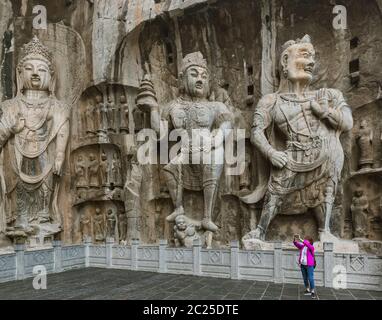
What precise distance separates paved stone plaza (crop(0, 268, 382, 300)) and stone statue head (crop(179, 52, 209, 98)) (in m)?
4.80

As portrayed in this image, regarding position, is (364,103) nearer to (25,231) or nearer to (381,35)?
(381,35)

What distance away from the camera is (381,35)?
8742mm

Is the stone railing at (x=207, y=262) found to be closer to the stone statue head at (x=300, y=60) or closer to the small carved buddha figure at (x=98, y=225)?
the small carved buddha figure at (x=98, y=225)

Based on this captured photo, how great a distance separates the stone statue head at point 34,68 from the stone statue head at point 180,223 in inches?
223

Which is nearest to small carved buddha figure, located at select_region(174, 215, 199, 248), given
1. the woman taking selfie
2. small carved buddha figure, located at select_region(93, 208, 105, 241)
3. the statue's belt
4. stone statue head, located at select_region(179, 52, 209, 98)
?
the statue's belt

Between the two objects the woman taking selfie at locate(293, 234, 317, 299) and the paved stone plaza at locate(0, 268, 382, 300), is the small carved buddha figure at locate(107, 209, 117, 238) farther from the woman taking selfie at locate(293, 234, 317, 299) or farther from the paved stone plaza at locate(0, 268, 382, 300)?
the woman taking selfie at locate(293, 234, 317, 299)

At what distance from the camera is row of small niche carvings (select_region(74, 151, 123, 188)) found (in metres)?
10.8

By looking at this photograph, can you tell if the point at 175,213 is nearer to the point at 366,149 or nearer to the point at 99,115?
the point at 99,115

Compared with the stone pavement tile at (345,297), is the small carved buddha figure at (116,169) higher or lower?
higher

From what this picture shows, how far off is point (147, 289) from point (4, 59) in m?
8.34

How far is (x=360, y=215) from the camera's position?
829 centimetres

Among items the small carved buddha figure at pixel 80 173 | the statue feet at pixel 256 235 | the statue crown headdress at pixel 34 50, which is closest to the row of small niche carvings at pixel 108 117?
the small carved buddha figure at pixel 80 173

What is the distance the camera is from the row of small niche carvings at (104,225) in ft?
34.2

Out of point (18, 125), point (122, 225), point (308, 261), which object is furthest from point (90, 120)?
point (308, 261)
